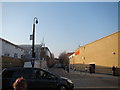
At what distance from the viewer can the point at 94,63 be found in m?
41.3

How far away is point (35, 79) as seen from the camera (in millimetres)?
12188

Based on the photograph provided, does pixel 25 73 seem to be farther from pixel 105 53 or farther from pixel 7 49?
pixel 7 49

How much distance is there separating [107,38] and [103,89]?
20169 mm

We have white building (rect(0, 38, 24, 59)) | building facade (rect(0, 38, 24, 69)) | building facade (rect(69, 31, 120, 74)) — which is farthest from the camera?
white building (rect(0, 38, 24, 59))

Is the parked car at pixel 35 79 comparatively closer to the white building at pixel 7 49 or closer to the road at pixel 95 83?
the road at pixel 95 83

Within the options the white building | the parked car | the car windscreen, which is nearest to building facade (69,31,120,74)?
the white building

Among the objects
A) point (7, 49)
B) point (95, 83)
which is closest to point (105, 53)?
point (95, 83)

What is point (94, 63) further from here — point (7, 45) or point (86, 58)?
point (7, 45)

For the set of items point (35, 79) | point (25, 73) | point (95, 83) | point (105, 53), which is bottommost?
point (95, 83)

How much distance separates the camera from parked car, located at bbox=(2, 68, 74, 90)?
12.1 m

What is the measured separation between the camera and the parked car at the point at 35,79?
12078mm

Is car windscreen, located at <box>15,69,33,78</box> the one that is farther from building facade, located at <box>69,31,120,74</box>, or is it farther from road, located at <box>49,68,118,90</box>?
building facade, located at <box>69,31,120,74</box>

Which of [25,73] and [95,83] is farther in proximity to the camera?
[95,83]

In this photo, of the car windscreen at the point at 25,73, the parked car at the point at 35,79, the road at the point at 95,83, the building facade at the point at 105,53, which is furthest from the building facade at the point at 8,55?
the car windscreen at the point at 25,73
